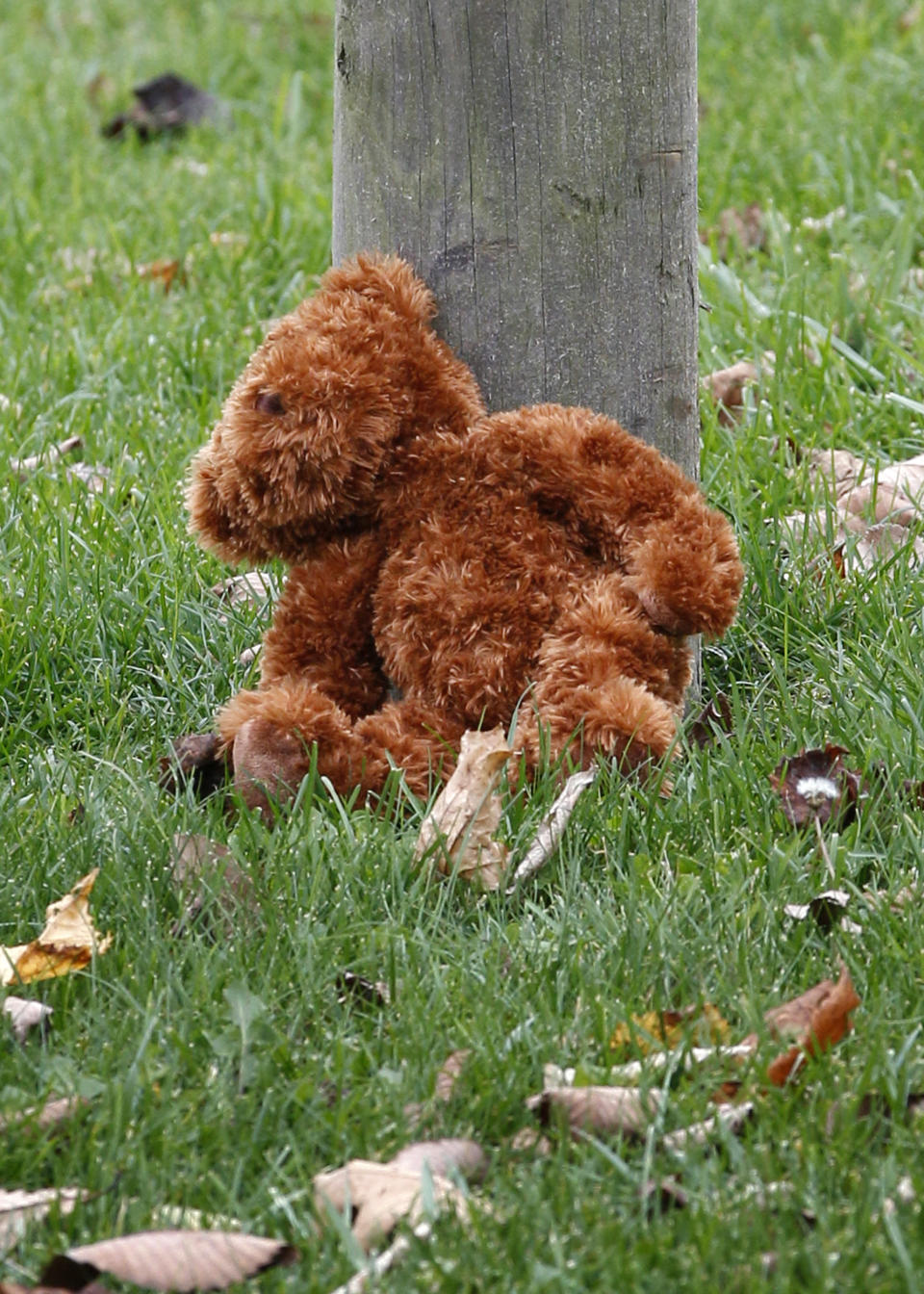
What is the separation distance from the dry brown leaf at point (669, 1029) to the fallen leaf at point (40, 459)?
244 centimetres

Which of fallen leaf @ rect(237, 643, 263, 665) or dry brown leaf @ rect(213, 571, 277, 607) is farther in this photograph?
dry brown leaf @ rect(213, 571, 277, 607)

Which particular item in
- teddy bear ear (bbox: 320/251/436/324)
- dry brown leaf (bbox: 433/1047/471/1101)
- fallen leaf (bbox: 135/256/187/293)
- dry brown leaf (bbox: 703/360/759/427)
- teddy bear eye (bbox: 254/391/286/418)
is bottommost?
dry brown leaf (bbox: 433/1047/471/1101)

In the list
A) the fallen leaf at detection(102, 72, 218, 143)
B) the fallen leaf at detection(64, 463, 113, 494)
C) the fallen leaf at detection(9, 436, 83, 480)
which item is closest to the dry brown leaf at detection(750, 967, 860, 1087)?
the fallen leaf at detection(64, 463, 113, 494)

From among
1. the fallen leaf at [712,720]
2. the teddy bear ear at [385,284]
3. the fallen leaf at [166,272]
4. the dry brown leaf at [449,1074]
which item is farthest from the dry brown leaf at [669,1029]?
the fallen leaf at [166,272]

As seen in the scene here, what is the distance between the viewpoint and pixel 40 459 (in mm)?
4109

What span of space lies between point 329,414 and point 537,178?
0.57m

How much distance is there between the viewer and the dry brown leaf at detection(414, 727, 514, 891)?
253 cm

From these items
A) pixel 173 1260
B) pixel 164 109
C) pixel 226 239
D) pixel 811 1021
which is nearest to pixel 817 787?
pixel 811 1021

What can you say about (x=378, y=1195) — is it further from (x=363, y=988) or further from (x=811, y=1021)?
(x=811, y=1021)

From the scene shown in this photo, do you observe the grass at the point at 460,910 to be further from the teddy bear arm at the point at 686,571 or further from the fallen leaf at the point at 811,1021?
the teddy bear arm at the point at 686,571

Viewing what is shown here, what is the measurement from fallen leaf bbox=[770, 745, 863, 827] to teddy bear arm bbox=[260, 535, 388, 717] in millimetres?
729

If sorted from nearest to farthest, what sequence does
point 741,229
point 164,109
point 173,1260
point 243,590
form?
point 173,1260 → point 243,590 → point 741,229 → point 164,109

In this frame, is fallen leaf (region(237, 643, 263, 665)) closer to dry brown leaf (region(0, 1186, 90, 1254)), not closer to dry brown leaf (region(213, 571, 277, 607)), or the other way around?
dry brown leaf (region(213, 571, 277, 607))

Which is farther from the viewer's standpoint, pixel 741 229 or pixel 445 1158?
pixel 741 229
